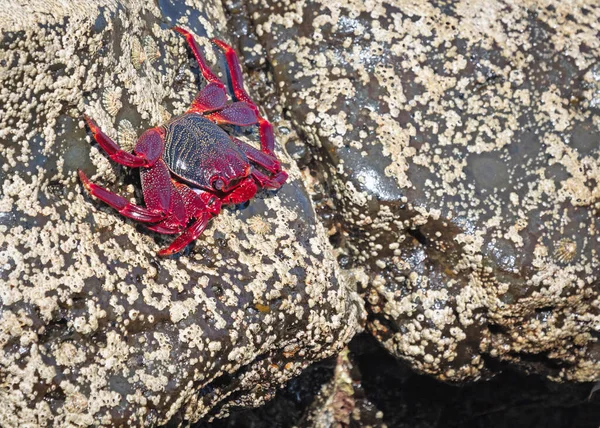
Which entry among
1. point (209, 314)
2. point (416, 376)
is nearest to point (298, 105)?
point (209, 314)

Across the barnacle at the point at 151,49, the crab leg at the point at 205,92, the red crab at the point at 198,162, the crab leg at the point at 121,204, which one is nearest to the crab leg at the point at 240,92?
the red crab at the point at 198,162

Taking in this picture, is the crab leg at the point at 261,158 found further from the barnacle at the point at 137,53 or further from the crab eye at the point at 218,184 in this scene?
the barnacle at the point at 137,53

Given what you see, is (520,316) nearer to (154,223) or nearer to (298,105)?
(298,105)

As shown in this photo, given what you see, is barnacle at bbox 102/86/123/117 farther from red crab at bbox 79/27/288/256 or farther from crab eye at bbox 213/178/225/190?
crab eye at bbox 213/178/225/190

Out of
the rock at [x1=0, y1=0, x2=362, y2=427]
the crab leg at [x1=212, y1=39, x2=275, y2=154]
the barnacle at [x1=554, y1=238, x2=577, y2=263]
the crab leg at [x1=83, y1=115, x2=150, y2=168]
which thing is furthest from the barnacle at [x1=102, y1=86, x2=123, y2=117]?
the barnacle at [x1=554, y1=238, x2=577, y2=263]

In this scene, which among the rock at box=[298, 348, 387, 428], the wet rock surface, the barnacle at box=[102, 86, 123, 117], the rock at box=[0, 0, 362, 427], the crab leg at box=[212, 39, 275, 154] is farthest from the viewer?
the rock at box=[298, 348, 387, 428]
